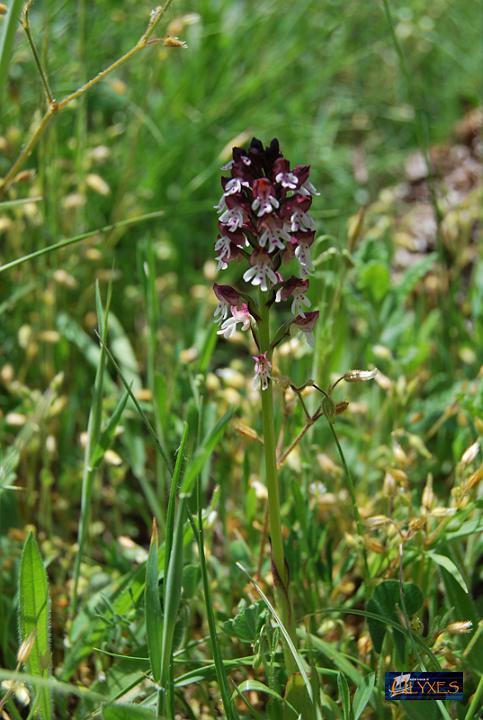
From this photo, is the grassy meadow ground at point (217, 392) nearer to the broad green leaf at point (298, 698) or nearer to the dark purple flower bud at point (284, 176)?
the broad green leaf at point (298, 698)

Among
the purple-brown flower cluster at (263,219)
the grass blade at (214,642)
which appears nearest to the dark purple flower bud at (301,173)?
the purple-brown flower cluster at (263,219)

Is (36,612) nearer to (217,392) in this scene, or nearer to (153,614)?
(153,614)

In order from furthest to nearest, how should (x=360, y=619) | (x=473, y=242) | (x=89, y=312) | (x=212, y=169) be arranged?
(x=473, y=242) < (x=212, y=169) < (x=89, y=312) < (x=360, y=619)

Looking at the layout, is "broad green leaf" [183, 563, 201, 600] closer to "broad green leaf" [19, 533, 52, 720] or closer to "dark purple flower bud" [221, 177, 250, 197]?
"broad green leaf" [19, 533, 52, 720]

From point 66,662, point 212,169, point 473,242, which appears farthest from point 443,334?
point 66,662

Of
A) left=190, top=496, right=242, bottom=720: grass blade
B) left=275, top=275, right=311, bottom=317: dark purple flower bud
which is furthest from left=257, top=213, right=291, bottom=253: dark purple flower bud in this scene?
left=190, top=496, right=242, bottom=720: grass blade

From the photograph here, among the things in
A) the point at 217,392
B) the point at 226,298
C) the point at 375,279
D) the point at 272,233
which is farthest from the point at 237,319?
the point at 375,279

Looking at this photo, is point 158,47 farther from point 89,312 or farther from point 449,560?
point 449,560
